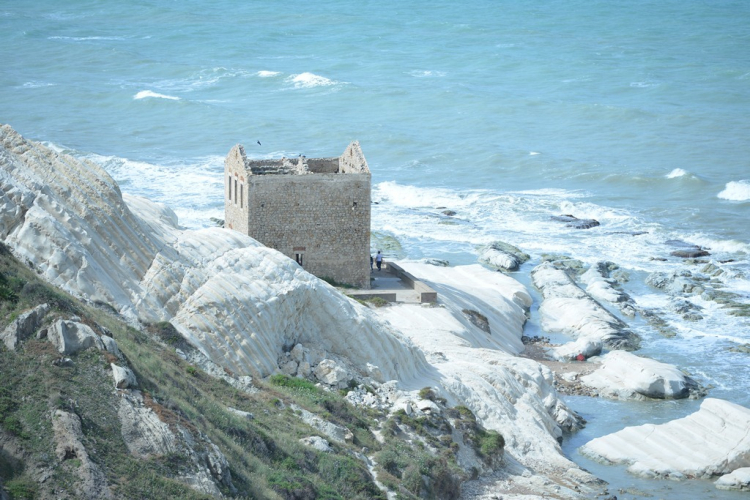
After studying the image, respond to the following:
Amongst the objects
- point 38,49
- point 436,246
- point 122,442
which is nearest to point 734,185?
point 436,246

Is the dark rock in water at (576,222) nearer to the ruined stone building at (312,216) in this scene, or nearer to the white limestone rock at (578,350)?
the white limestone rock at (578,350)

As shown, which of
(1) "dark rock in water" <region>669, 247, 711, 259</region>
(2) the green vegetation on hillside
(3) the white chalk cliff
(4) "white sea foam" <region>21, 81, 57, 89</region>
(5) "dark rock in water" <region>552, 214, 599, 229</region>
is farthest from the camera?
(4) "white sea foam" <region>21, 81, 57, 89</region>

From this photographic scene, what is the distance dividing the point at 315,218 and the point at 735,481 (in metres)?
17.6

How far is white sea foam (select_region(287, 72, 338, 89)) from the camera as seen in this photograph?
361 ft

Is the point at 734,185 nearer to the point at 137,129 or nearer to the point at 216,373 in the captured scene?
the point at 137,129

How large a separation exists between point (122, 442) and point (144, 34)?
127 meters

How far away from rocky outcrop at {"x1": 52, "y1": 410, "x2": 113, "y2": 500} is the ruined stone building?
941 inches

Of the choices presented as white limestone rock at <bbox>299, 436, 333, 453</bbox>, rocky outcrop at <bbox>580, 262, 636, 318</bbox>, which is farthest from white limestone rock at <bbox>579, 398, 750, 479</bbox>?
rocky outcrop at <bbox>580, 262, 636, 318</bbox>

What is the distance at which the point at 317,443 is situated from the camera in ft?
80.2

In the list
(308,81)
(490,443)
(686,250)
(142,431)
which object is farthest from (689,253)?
(308,81)

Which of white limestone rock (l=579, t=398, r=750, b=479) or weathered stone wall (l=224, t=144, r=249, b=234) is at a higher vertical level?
weathered stone wall (l=224, t=144, r=249, b=234)

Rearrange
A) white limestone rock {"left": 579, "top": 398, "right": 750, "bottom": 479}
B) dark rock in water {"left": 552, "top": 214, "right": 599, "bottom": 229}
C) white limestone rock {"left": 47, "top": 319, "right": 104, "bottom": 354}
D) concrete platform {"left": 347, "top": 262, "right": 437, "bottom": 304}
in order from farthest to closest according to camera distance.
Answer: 1. dark rock in water {"left": 552, "top": 214, "right": 599, "bottom": 229}
2. concrete platform {"left": 347, "top": 262, "right": 437, "bottom": 304}
3. white limestone rock {"left": 579, "top": 398, "right": 750, "bottom": 479}
4. white limestone rock {"left": 47, "top": 319, "right": 104, "bottom": 354}

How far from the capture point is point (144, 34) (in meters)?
140

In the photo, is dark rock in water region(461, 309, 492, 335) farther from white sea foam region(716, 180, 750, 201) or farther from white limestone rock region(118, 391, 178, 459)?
white sea foam region(716, 180, 750, 201)
